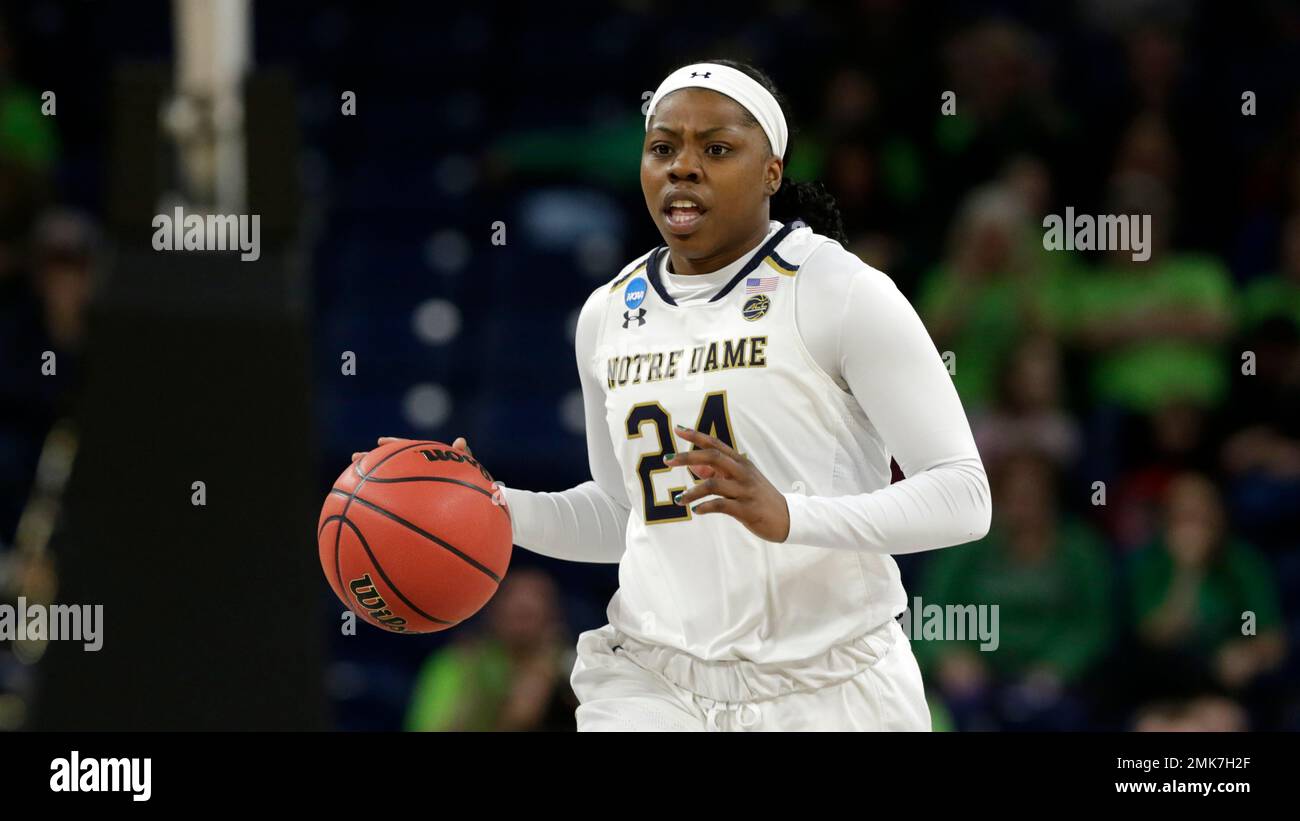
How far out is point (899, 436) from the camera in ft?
11.4

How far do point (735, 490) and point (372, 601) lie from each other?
90 centimetres

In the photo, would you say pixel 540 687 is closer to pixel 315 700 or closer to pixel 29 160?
pixel 315 700

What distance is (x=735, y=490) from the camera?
3.24 metres

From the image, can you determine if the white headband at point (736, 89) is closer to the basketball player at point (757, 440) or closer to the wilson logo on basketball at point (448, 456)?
the basketball player at point (757, 440)

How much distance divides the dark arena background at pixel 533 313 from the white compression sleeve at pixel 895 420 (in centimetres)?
145

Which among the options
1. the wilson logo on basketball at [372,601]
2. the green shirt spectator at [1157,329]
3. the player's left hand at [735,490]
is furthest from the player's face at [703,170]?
the green shirt spectator at [1157,329]

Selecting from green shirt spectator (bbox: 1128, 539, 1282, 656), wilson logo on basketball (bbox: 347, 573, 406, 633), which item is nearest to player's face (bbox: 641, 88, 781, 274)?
wilson logo on basketball (bbox: 347, 573, 406, 633)

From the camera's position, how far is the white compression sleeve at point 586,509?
12.9 ft

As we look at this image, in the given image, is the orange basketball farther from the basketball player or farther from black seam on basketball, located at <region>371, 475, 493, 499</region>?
the basketball player

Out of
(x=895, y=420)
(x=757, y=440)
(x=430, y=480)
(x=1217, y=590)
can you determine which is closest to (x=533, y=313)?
(x=1217, y=590)

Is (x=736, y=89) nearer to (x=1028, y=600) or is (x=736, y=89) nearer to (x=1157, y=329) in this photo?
(x=1028, y=600)

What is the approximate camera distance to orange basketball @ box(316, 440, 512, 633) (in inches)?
148

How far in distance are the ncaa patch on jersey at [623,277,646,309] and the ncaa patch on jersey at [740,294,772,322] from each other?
25cm

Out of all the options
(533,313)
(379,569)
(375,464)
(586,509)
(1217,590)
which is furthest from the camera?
(533,313)
